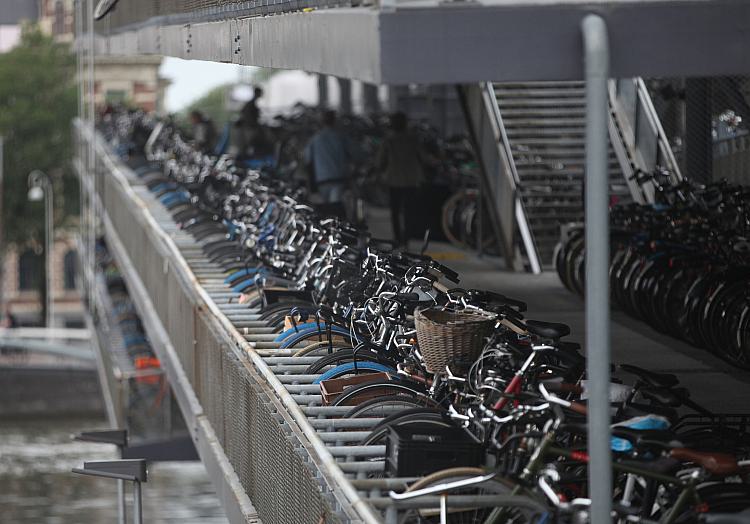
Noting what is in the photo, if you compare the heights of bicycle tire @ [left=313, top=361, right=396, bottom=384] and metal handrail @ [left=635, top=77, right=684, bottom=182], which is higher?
metal handrail @ [left=635, top=77, right=684, bottom=182]

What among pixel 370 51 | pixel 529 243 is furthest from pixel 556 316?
pixel 370 51

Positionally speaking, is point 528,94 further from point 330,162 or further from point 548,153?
point 330,162

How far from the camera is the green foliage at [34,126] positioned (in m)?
67.5

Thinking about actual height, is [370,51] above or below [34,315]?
above

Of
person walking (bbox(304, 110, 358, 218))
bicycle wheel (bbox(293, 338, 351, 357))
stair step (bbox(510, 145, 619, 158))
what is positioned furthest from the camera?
person walking (bbox(304, 110, 358, 218))

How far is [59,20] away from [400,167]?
68607mm

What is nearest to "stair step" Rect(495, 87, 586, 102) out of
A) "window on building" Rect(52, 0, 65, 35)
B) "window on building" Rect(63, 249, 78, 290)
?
"window on building" Rect(63, 249, 78, 290)

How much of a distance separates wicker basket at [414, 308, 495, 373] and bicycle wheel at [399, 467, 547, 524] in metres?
1.52

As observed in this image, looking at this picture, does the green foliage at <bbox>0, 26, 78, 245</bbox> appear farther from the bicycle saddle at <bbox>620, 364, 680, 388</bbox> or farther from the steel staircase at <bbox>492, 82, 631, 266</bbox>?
the bicycle saddle at <bbox>620, 364, 680, 388</bbox>

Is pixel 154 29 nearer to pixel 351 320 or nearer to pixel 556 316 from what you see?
pixel 556 316

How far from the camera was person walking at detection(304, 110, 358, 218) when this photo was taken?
A: 58.0ft

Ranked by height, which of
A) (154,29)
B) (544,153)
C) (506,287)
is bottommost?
(506,287)

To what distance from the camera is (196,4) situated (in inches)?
448

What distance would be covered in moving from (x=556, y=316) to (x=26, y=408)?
38984mm
